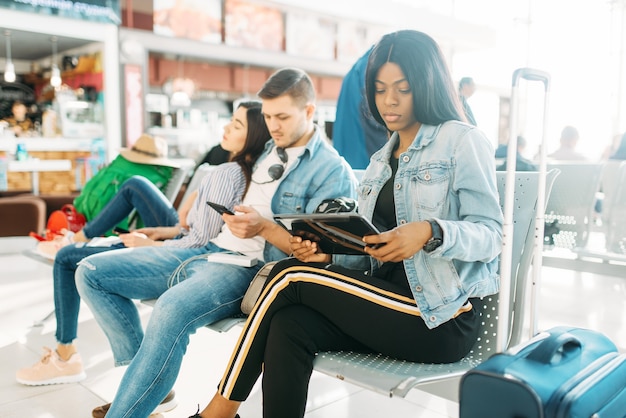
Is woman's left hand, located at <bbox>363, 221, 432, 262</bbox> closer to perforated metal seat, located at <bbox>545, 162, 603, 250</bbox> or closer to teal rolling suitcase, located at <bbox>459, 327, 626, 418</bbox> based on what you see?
teal rolling suitcase, located at <bbox>459, 327, 626, 418</bbox>

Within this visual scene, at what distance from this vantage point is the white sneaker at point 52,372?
7.57ft

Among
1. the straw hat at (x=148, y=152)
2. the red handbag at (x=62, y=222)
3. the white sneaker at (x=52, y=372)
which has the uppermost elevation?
the straw hat at (x=148, y=152)

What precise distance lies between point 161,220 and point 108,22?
6.94m

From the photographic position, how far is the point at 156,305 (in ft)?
5.49

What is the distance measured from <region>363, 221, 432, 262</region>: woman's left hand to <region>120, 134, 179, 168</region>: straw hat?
214 centimetres

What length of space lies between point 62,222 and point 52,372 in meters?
0.96

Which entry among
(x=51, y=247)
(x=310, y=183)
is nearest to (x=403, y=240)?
(x=310, y=183)

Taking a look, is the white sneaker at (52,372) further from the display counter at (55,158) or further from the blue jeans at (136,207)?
the display counter at (55,158)

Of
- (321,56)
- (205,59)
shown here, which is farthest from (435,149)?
(321,56)

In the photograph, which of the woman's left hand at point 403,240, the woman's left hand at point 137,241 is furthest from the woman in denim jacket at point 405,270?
the woman's left hand at point 137,241

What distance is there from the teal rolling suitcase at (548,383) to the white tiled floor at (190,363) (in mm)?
988

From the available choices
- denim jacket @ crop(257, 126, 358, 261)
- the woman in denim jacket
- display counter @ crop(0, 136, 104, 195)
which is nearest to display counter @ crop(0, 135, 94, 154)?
display counter @ crop(0, 136, 104, 195)

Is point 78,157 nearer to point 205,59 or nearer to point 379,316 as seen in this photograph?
point 205,59

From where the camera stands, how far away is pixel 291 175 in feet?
6.64
